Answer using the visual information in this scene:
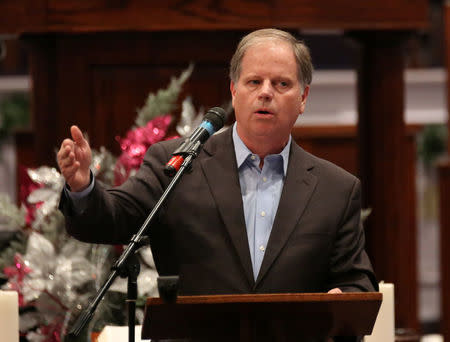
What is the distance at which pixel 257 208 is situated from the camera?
8.45 feet

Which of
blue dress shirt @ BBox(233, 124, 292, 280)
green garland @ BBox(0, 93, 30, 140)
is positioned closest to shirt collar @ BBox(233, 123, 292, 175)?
blue dress shirt @ BBox(233, 124, 292, 280)

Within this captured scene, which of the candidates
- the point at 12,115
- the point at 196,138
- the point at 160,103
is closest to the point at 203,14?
the point at 160,103

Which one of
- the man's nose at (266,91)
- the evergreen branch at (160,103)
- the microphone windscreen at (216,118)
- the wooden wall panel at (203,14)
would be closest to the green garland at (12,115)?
the wooden wall panel at (203,14)

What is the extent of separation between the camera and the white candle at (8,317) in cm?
267

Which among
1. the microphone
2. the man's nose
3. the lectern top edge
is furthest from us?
the man's nose

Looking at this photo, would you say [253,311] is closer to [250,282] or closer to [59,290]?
[250,282]

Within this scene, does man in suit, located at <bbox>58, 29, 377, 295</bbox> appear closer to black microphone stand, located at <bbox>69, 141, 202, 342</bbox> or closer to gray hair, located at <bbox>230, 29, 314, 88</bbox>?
gray hair, located at <bbox>230, 29, 314, 88</bbox>

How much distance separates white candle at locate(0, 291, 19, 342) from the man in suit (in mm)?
423

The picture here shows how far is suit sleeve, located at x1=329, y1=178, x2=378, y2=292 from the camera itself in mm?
2539

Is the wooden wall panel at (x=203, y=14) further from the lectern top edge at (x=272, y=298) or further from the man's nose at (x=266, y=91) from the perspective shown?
the lectern top edge at (x=272, y=298)

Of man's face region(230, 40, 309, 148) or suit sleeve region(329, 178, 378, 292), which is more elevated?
man's face region(230, 40, 309, 148)

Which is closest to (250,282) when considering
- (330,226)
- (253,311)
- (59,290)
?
(330,226)

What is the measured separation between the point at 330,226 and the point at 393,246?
1.41 meters

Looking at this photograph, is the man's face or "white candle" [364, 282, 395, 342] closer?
the man's face
